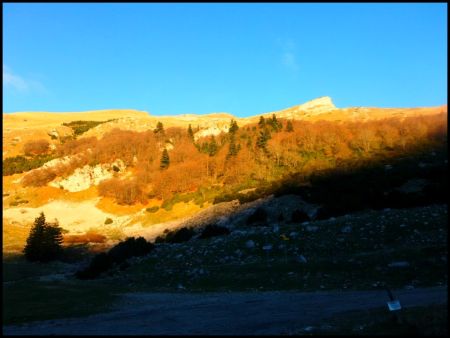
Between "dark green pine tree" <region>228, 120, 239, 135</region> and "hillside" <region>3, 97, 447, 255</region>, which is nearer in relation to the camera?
"hillside" <region>3, 97, 447, 255</region>

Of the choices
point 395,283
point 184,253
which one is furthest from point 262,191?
point 395,283

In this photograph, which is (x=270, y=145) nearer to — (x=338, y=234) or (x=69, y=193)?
(x=69, y=193)

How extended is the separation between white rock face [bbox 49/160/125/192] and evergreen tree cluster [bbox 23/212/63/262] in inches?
1344

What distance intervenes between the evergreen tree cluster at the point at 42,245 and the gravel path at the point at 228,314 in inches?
889

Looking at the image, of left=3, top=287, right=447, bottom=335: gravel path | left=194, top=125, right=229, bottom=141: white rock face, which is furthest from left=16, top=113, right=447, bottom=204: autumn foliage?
left=3, top=287, right=447, bottom=335: gravel path

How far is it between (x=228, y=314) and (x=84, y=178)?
213ft

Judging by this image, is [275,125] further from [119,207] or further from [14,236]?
[14,236]

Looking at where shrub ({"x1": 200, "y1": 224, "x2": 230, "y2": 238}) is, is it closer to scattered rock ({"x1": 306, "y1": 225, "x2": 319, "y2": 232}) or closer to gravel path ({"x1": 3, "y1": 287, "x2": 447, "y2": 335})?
scattered rock ({"x1": 306, "y1": 225, "x2": 319, "y2": 232})

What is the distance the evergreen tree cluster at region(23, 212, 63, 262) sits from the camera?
3856 cm

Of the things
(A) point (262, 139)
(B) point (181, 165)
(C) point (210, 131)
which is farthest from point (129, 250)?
(C) point (210, 131)

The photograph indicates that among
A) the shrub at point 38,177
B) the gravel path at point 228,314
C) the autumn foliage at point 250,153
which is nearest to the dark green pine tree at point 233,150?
the autumn foliage at point 250,153

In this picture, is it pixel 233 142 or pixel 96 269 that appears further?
pixel 233 142

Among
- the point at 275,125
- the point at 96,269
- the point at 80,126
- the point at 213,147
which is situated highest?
the point at 80,126

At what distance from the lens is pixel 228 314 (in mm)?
15094
